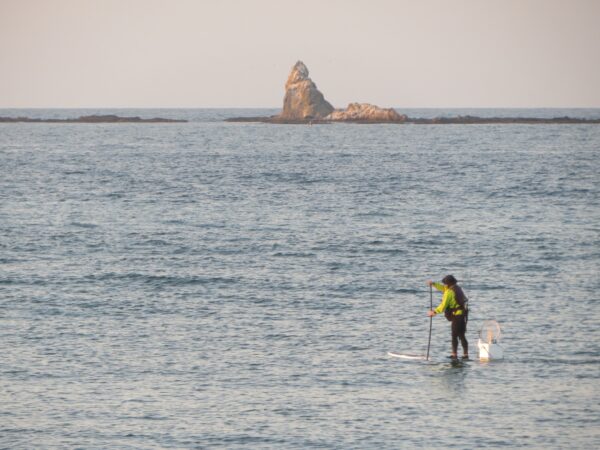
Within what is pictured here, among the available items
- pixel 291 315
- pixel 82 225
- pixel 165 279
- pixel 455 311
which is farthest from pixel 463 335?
pixel 82 225

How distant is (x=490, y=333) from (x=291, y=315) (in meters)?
7.06

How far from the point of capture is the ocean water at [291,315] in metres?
21.0

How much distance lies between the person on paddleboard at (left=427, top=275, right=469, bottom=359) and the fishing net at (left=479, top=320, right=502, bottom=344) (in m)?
0.46

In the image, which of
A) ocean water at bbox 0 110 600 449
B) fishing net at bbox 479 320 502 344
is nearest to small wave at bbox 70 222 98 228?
ocean water at bbox 0 110 600 449

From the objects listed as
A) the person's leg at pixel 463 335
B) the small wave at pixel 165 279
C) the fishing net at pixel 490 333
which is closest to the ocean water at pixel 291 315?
the small wave at pixel 165 279

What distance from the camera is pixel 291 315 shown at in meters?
31.2

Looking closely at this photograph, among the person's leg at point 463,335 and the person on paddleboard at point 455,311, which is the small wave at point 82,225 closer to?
the person on paddleboard at point 455,311

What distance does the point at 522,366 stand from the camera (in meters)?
25.4

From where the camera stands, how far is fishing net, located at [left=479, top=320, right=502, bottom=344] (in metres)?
26.4

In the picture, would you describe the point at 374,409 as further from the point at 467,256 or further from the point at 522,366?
the point at 467,256

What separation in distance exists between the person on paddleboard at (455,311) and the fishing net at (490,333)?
1.51 ft

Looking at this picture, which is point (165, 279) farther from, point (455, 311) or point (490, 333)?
point (490, 333)

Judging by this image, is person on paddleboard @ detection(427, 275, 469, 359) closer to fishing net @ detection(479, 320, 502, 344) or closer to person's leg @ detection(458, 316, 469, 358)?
person's leg @ detection(458, 316, 469, 358)

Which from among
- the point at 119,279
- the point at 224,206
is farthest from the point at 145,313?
the point at 224,206
